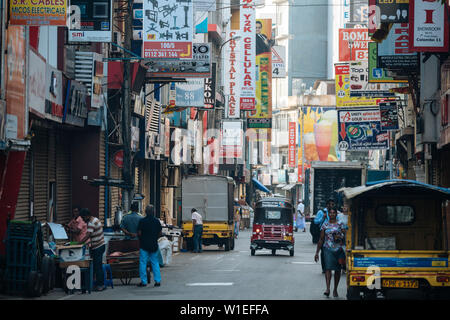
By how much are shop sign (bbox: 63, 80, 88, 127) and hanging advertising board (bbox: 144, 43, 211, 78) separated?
11.1 ft

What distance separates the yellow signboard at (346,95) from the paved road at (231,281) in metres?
12.9

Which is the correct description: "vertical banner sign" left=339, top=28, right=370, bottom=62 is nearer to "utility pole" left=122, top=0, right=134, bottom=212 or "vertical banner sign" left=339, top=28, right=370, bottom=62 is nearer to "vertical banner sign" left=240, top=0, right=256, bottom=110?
"vertical banner sign" left=240, top=0, right=256, bottom=110

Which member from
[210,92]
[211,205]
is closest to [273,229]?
[211,205]

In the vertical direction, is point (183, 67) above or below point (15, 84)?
above

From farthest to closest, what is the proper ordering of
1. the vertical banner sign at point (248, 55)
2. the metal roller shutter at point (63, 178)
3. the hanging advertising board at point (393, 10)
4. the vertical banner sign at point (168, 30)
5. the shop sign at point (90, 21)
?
1. the vertical banner sign at point (248, 55)
2. the metal roller shutter at point (63, 178)
3. the vertical banner sign at point (168, 30)
4. the hanging advertising board at point (393, 10)
5. the shop sign at point (90, 21)

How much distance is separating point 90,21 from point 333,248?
29.1ft

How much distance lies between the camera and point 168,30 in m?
25.5

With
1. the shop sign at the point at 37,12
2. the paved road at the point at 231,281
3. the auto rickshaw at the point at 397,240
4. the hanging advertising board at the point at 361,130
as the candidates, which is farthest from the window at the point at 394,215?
the hanging advertising board at the point at 361,130

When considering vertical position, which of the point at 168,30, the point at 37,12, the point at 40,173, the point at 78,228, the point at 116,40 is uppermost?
the point at 116,40

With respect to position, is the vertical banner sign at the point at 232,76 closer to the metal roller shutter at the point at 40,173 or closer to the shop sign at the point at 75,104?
the shop sign at the point at 75,104

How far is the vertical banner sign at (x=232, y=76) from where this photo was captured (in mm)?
54031

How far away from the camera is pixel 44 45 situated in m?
23.2

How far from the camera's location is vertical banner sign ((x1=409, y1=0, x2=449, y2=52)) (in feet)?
77.0

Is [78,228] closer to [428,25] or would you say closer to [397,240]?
[397,240]
